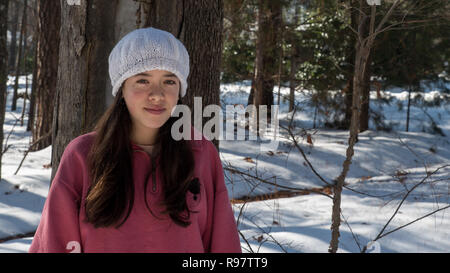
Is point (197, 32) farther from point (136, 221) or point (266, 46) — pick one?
point (266, 46)

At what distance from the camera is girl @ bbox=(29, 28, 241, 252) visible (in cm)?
162

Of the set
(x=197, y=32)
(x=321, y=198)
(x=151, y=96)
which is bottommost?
(x=321, y=198)

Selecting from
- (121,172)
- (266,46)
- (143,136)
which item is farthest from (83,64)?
(266,46)

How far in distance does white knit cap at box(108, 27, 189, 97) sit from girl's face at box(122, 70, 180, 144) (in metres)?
0.03

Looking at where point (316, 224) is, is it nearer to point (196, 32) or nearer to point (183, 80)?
point (196, 32)

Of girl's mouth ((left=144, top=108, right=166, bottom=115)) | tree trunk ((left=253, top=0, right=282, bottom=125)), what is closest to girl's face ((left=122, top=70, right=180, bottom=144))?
girl's mouth ((left=144, top=108, right=166, bottom=115))

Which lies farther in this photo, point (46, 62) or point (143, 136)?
point (46, 62)

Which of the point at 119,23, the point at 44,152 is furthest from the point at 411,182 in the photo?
the point at 44,152

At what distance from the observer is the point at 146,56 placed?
172 centimetres

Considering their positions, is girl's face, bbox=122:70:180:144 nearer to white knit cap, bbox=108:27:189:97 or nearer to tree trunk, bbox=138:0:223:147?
white knit cap, bbox=108:27:189:97

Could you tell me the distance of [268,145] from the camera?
8.72 m

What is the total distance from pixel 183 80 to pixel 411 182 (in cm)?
481

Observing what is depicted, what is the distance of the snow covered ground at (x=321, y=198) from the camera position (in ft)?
12.3

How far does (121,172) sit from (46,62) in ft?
25.6
